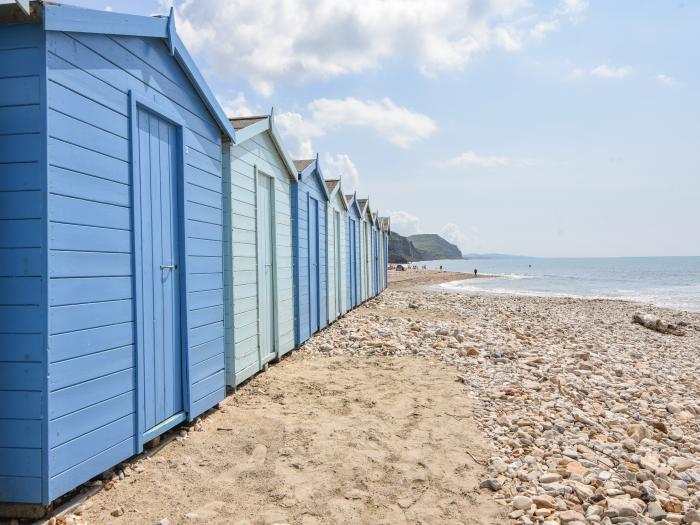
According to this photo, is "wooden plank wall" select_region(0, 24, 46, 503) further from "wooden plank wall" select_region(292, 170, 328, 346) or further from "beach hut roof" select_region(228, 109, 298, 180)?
"wooden plank wall" select_region(292, 170, 328, 346)

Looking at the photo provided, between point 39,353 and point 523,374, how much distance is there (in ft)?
19.5

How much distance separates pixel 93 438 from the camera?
3293mm

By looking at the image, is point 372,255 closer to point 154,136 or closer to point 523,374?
point 523,374

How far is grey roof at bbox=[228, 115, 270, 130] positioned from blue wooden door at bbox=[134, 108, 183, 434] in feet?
6.13

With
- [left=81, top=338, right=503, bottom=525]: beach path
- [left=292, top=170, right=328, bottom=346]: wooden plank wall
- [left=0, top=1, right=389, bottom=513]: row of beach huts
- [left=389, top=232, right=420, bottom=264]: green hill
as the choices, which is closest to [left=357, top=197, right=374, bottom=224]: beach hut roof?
[left=292, top=170, right=328, bottom=346]: wooden plank wall

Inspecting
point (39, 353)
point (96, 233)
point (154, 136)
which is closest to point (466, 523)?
point (39, 353)

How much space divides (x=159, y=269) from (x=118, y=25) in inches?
76.2

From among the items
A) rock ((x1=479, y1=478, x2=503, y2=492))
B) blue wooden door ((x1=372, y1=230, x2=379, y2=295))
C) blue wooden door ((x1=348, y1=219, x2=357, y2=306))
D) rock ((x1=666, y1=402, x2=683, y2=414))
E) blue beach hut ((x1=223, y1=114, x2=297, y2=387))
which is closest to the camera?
rock ((x1=479, y1=478, x2=503, y2=492))

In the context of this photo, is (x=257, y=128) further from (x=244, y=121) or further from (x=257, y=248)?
(x=257, y=248)

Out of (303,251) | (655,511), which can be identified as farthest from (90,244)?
(303,251)

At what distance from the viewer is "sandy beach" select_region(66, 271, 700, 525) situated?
327 centimetres

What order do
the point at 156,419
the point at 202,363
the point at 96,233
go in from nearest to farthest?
the point at 96,233 < the point at 156,419 < the point at 202,363

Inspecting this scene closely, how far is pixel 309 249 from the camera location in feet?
31.3

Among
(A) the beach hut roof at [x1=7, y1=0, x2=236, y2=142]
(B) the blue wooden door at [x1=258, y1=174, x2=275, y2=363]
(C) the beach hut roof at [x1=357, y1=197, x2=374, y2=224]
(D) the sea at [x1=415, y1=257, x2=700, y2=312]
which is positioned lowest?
(D) the sea at [x1=415, y1=257, x2=700, y2=312]
